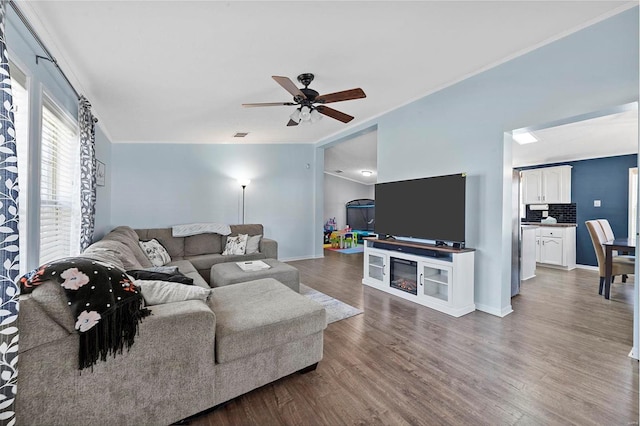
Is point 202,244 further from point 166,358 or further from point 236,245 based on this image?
point 166,358

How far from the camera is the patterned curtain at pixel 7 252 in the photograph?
1.05 metres

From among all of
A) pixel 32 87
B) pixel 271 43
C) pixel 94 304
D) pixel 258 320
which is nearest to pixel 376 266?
pixel 258 320

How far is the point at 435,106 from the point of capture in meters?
3.56

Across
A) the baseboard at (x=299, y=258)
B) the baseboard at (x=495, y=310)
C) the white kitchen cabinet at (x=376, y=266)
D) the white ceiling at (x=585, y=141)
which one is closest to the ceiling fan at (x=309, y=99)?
the white kitchen cabinet at (x=376, y=266)

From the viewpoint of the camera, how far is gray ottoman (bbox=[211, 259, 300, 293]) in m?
3.11

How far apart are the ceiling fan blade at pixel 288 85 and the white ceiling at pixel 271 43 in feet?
0.88

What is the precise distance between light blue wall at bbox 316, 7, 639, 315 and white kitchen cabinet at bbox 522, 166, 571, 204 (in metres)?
3.81

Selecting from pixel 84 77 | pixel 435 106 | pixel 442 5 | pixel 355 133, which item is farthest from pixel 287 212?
pixel 442 5

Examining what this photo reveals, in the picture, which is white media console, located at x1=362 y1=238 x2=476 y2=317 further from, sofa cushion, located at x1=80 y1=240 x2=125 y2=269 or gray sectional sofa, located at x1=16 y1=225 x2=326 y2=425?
sofa cushion, located at x1=80 y1=240 x2=125 y2=269

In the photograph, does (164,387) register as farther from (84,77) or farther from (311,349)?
(84,77)

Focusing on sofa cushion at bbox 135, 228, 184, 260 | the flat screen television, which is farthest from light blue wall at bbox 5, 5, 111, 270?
the flat screen television

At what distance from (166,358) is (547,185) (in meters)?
7.22

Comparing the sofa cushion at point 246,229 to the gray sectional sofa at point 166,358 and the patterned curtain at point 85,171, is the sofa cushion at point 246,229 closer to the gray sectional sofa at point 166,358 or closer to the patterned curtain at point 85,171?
the patterned curtain at point 85,171

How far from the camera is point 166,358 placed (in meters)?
1.39
